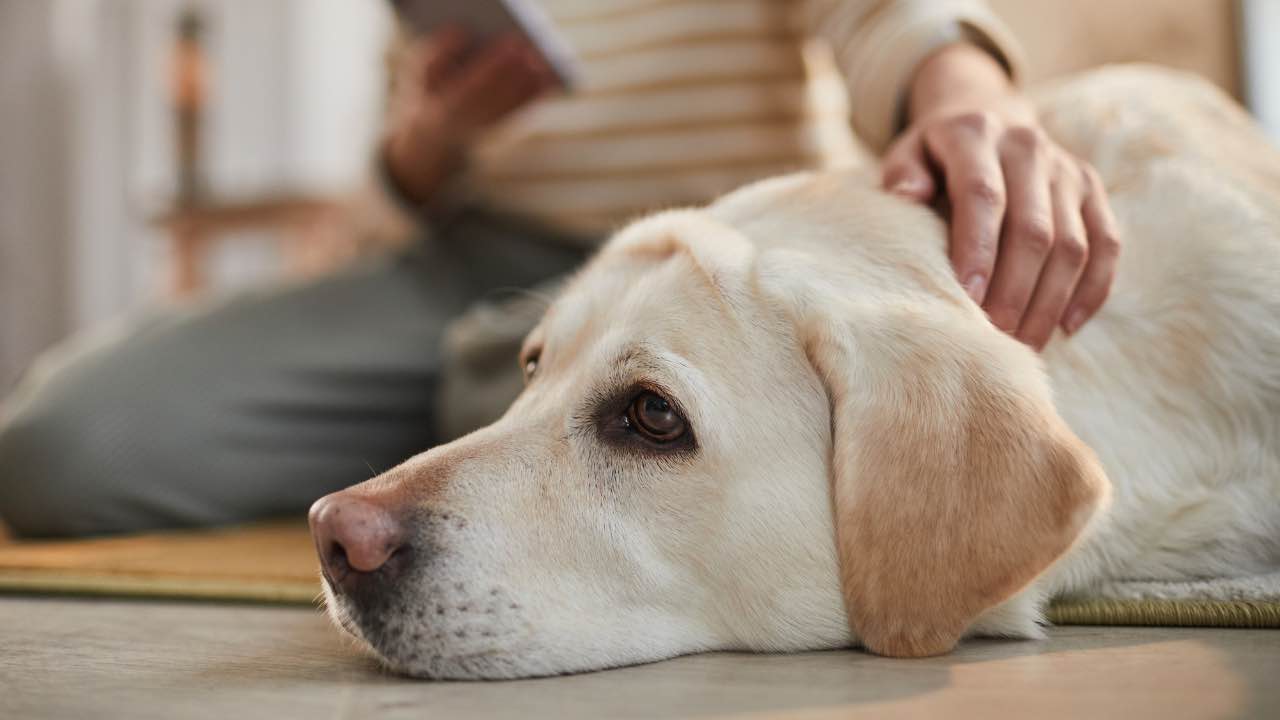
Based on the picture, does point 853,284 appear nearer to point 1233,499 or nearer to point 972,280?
point 972,280

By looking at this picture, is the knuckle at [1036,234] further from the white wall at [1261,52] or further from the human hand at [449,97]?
the white wall at [1261,52]

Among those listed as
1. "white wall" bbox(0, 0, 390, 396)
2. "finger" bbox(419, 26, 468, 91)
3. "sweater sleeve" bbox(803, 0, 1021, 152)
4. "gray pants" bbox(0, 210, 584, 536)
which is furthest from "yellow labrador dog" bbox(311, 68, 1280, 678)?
"white wall" bbox(0, 0, 390, 396)

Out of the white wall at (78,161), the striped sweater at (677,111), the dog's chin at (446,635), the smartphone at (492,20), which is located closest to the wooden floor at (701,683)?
the dog's chin at (446,635)

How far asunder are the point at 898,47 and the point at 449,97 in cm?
116

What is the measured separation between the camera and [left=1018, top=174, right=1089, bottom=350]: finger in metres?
1.22

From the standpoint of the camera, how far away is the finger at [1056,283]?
122 centimetres

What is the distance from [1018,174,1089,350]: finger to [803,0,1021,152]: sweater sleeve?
0.58 meters

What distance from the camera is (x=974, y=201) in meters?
1.23

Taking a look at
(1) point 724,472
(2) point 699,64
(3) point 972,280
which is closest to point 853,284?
(3) point 972,280

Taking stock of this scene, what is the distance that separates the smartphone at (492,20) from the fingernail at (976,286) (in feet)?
4.12

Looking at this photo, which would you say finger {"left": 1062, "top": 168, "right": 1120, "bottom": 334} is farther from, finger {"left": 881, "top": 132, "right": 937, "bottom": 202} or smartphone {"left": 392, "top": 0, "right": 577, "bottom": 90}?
smartphone {"left": 392, "top": 0, "right": 577, "bottom": 90}

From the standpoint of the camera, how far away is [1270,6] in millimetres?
2502

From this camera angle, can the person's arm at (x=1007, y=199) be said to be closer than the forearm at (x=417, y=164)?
Yes

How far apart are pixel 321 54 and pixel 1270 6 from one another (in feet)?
16.8
